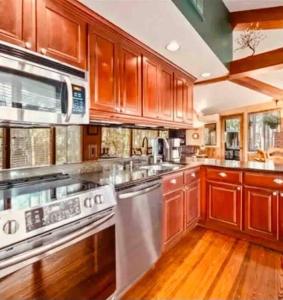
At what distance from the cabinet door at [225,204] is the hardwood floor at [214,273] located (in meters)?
0.26

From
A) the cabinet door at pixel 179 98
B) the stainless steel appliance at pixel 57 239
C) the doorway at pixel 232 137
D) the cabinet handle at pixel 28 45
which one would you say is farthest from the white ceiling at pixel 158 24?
the doorway at pixel 232 137

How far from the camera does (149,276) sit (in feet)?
6.99

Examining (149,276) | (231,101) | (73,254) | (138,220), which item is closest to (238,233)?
(149,276)

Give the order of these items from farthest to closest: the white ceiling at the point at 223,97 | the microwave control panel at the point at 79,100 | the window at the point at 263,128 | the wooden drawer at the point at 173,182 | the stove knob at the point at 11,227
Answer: the window at the point at 263,128 → the white ceiling at the point at 223,97 → the wooden drawer at the point at 173,182 → the microwave control panel at the point at 79,100 → the stove knob at the point at 11,227

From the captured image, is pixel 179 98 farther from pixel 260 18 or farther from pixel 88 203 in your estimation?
pixel 88 203

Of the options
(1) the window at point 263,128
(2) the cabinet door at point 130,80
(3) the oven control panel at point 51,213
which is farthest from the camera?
(1) the window at point 263,128

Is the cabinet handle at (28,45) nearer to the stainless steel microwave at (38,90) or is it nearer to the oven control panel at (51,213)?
the stainless steel microwave at (38,90)

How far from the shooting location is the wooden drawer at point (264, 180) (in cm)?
261

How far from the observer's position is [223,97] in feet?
19.4

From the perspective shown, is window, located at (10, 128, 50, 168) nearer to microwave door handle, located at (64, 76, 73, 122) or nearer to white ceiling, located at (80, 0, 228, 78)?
microwave door handle, located at (64, 76, 73, 122)

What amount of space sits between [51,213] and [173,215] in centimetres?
162

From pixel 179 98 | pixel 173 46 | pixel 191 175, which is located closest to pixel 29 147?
pixel 173 46

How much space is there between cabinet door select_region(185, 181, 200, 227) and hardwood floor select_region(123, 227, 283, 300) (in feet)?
0.89

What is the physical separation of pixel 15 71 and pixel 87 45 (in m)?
0.72
